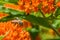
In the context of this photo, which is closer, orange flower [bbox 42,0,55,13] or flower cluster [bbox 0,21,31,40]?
flower cluster [bbox 0,21,31,40]

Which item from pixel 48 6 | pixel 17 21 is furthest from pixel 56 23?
pixel 17 21

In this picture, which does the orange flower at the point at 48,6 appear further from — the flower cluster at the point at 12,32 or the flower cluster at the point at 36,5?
the flower cluster at the point at 12,32

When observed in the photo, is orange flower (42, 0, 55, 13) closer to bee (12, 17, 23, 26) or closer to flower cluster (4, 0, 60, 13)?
flower cluster (4, 0, 60, 13)

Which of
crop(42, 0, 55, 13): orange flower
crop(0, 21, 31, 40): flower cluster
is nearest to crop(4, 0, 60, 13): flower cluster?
crop(42, 0, 55, 13): orange flower

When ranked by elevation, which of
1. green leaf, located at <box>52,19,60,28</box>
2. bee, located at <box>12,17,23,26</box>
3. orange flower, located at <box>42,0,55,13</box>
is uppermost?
orange flower, located at <box>42,0,55,13</box>

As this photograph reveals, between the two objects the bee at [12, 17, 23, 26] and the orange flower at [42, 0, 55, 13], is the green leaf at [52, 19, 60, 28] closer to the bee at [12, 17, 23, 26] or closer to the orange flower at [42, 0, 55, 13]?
the orange flower at [42, 0, 55, 13]

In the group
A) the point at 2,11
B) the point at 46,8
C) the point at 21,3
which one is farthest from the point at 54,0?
the point at 2,11

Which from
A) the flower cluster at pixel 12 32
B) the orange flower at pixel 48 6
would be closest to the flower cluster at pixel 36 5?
the orange flower at pixel 48 6

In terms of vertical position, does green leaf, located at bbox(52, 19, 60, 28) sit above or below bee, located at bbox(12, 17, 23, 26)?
above

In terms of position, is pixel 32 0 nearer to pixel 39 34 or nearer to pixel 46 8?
pixel 46 8

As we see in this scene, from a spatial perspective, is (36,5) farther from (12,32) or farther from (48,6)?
(12,32)

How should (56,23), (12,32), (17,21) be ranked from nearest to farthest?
(12,32)
(56,23)
(17,21)
